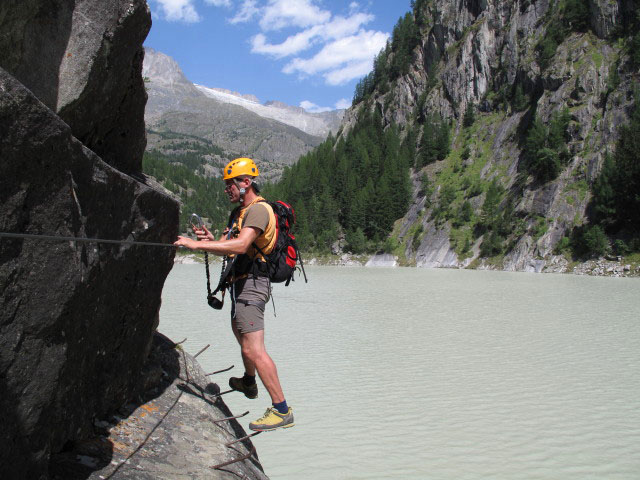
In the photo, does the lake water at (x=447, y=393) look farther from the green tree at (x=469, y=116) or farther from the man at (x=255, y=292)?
the green tree at (x=469, y=116)

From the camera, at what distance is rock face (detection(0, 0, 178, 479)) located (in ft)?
9.91

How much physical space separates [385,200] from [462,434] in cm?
8330

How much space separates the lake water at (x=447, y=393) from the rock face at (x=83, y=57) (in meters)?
4.74

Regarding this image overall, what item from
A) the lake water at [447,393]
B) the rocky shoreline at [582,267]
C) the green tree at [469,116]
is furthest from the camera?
the green tree at [469,116]

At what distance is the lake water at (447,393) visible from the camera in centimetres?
641

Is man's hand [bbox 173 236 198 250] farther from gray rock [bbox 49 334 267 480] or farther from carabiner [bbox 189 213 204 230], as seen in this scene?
gray rock [bbox 49 334 267 480]

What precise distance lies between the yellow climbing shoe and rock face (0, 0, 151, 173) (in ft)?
10.7

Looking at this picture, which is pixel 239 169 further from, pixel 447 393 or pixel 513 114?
pixel 513 114

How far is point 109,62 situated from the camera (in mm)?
4695

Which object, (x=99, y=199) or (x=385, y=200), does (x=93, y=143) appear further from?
(x=385, y=200)

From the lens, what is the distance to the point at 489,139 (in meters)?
87.8

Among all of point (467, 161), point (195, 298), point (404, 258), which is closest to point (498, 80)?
point (467, 161)

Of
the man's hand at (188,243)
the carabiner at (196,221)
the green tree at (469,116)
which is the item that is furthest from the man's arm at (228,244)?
the green tree at (469,116)

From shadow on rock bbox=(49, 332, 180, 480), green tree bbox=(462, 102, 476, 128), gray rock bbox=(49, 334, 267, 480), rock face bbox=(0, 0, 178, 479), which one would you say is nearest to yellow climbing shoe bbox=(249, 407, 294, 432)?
gray rock bbox=(49, 334, 267, 480)
